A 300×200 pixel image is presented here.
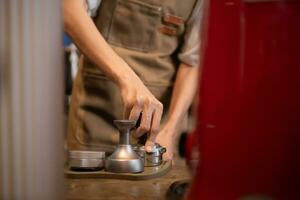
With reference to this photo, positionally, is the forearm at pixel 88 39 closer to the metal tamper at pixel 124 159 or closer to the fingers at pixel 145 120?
the fingers at pixel 145 120

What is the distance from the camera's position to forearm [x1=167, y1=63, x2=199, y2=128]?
1.35 meters

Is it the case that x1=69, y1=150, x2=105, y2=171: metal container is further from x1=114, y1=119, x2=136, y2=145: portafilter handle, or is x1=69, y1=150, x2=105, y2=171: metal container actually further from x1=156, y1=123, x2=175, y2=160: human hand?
x1=156, y1=123, x2=175, y2=160: human hand

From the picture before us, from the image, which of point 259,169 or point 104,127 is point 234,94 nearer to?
point 259,169

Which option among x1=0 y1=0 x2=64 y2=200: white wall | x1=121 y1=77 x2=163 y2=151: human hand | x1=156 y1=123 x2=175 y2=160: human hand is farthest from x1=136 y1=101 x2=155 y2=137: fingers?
x1=0 y1=0 x2=64 y2=200: white wall

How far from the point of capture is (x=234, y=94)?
416mm

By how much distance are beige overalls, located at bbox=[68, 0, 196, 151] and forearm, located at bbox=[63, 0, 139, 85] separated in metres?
0.21

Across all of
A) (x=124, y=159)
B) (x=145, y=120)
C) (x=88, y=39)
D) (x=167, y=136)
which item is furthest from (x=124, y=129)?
(x=167, y=136)

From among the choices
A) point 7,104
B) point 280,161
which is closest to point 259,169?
point 280,161

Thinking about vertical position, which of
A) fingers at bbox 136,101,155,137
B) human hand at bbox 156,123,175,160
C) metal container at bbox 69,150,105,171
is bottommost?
human hand at bbox 156,123,175,160

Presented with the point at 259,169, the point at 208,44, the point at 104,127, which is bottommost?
the point at 104,127

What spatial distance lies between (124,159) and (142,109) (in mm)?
229

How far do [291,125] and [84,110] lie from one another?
98 cm

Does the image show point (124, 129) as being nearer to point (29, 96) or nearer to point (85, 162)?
point (85, 162)

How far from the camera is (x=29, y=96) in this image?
0.33 metres
